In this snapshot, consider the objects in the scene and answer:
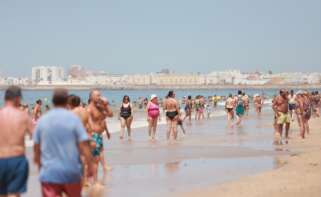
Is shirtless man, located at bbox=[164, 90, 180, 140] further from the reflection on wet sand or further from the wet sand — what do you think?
the reflection on wet sand

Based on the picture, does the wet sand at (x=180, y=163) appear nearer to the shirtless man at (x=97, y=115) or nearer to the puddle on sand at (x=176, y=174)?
the puddle on sand at (x=176, y=174)

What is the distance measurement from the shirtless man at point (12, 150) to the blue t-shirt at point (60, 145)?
2.11ft

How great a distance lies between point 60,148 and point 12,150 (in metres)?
0.89

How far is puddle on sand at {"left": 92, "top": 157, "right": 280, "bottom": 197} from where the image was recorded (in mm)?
10062

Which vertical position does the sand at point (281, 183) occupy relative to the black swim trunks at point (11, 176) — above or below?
below

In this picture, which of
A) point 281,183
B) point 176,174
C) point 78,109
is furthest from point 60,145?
point 176,174

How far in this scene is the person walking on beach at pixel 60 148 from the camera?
6.07 m

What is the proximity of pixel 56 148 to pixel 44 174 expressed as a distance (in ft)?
0.91

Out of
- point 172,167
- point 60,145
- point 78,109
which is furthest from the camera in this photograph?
point 172,167

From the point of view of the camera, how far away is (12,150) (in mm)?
6727

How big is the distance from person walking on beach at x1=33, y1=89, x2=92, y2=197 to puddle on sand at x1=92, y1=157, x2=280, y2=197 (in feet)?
11.3

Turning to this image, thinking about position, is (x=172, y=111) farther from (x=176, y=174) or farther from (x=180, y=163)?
(x=176, y=174)

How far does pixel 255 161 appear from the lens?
1370 cm

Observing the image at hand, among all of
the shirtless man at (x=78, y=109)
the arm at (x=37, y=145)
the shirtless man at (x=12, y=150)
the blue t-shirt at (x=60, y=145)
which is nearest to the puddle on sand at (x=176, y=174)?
the shirtless man at (x=78, y=109)
